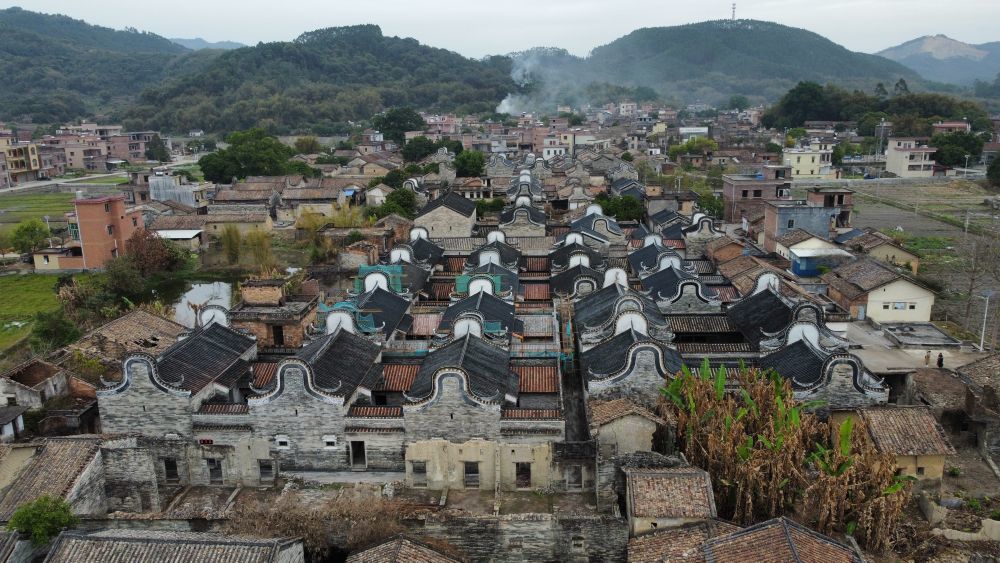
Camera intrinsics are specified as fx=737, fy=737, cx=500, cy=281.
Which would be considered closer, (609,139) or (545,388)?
(545,388)

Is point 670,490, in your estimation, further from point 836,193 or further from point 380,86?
point 380,86

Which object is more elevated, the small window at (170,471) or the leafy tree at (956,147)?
the leafy tree at (956,147)

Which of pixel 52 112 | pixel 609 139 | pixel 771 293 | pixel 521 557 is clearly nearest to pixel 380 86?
pixel 52 112

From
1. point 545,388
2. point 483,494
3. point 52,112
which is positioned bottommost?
point 483,494

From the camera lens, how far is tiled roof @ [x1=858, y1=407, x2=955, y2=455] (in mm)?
20266

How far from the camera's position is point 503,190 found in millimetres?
69000

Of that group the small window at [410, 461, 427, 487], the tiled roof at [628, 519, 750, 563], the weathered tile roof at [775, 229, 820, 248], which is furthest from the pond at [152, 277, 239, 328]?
the weathered tile roof at [775, 229, 820, 248]

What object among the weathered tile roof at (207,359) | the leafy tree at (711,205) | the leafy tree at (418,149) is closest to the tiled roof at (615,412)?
the weathered tile roof at (207,359)

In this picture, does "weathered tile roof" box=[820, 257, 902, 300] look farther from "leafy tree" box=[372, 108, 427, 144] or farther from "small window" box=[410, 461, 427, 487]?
"leafy tree" box=[372, 108, 427, 144]

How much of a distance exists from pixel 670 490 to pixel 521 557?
12.7 ft

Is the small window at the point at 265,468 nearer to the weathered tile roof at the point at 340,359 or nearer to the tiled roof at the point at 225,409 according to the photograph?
the tiled roof at the point at 225,409

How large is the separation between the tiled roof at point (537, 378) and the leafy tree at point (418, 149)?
67.6m

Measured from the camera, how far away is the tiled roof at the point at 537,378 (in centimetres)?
2466

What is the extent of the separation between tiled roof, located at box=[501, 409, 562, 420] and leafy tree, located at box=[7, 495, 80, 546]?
444 inches
